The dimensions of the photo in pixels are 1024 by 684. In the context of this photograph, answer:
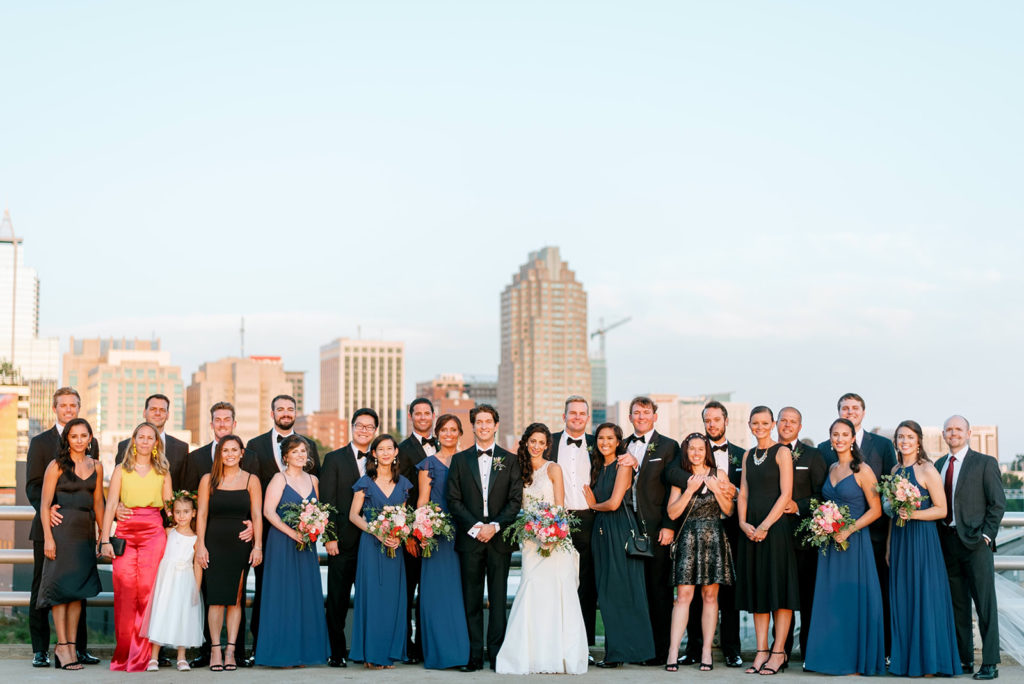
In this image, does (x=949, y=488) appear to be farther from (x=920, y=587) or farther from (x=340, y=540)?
(x=340, y=540)

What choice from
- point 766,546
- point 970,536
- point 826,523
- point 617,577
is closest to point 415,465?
point 617,577

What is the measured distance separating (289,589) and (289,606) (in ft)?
0.44

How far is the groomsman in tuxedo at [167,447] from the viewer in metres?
9.59

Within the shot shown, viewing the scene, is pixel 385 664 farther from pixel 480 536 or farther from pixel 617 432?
pixel 617 432

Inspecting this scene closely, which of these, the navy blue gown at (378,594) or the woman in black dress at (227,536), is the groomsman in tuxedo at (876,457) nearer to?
the navy blue gown at (378,594)

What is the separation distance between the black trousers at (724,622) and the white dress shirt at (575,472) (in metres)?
1.19

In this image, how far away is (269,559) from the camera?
9383 mm

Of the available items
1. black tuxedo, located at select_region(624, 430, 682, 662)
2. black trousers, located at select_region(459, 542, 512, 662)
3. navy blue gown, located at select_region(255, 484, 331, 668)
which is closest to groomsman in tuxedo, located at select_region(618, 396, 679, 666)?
black tuxedo, located at select_region(624, 430, 682, 662)

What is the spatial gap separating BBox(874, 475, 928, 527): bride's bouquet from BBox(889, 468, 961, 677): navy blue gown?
0.15 meters

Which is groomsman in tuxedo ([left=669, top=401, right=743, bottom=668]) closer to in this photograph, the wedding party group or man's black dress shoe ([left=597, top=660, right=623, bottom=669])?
the wedding party group

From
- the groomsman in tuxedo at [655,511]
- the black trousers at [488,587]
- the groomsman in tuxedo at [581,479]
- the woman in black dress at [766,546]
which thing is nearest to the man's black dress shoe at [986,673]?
the woman in black dress at [766,546]

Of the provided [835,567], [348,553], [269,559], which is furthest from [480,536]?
[835,567]

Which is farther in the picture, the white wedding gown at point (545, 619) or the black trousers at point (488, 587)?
the black trousers at point (488, 587)

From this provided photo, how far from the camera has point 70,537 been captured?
367 inches
